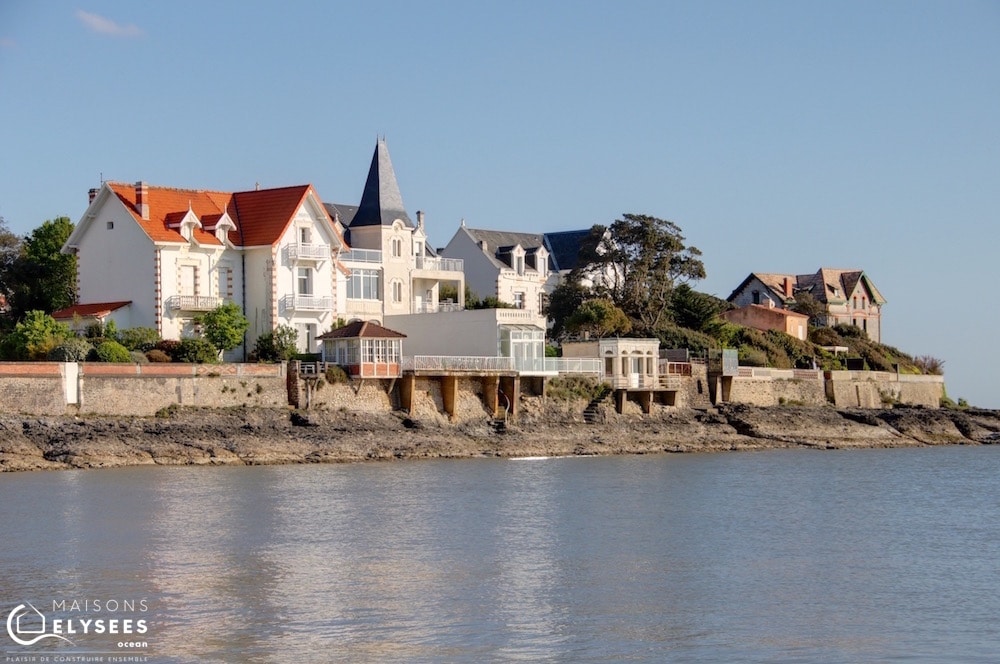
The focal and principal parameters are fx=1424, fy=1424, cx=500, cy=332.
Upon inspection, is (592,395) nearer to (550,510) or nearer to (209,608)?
(550,510)

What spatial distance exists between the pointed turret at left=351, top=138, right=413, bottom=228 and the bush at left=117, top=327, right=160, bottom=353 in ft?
43.7

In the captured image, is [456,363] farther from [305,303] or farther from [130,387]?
[130,387]

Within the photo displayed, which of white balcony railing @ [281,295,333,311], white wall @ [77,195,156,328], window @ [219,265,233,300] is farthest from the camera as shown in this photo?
white balcony railing @ [281,295,333,311]

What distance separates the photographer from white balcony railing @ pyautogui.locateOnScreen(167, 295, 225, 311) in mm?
49188

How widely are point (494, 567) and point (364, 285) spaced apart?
1310 inches

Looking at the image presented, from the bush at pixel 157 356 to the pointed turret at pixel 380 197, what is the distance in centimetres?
1424

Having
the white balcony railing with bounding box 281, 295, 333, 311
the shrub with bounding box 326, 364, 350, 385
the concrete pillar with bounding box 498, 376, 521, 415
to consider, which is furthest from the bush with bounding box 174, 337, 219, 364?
the concrete pillar with bounding box 498, 376, 521, 415

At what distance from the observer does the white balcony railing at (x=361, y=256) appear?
56844 mm

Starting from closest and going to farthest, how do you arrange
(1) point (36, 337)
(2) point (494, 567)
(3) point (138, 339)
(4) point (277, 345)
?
1. (2) point (494, 567)
2. (1) point (36, 337)
3. (3) point (138, 339)
4. (4) point (277, 345)

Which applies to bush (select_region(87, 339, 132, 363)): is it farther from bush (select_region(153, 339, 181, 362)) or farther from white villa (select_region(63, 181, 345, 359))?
white villa (select_region(63, 181, 345, 359))

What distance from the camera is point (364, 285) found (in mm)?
57156

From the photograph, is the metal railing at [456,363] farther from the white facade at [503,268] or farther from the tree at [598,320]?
the white facade at [503,268]

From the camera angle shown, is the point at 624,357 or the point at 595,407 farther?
the point at 624,357

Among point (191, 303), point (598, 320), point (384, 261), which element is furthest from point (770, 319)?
point (191, 303)
